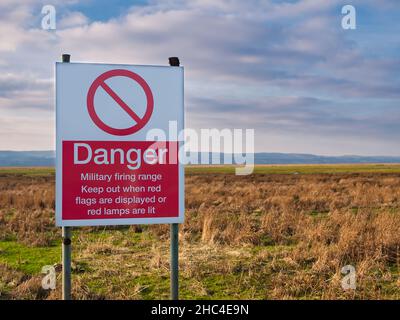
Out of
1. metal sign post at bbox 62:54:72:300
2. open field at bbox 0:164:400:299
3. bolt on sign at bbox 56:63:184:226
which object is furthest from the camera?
open field at bbox 0:164:400:299

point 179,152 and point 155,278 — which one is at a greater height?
point 179,152

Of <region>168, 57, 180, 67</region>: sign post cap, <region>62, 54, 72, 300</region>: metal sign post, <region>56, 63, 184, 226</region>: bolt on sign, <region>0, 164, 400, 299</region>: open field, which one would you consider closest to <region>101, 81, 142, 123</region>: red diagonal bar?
<region>56, 63, 184, 226</region>: bolt on sign

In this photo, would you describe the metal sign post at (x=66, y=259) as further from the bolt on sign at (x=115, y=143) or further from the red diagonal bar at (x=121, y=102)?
the red diagonal bar at (x=121, y=102)

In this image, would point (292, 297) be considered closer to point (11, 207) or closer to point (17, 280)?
point (17, 280)

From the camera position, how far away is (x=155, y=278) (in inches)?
292

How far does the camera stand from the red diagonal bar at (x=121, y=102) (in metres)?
4.86

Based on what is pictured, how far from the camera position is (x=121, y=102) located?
16.2 feet

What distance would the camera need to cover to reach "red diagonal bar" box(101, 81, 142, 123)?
4863 millimetres

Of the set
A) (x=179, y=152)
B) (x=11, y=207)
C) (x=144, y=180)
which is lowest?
(x=11, y=207)

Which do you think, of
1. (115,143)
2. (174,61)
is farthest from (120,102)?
(174,61)

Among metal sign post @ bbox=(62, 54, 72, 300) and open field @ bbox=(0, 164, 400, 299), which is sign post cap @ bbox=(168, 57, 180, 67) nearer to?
metal sign post @ bbox=(62, 54, 72, 300)

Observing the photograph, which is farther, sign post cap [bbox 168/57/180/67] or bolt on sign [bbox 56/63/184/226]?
sign post cap [bbox 168/57/180/67]
